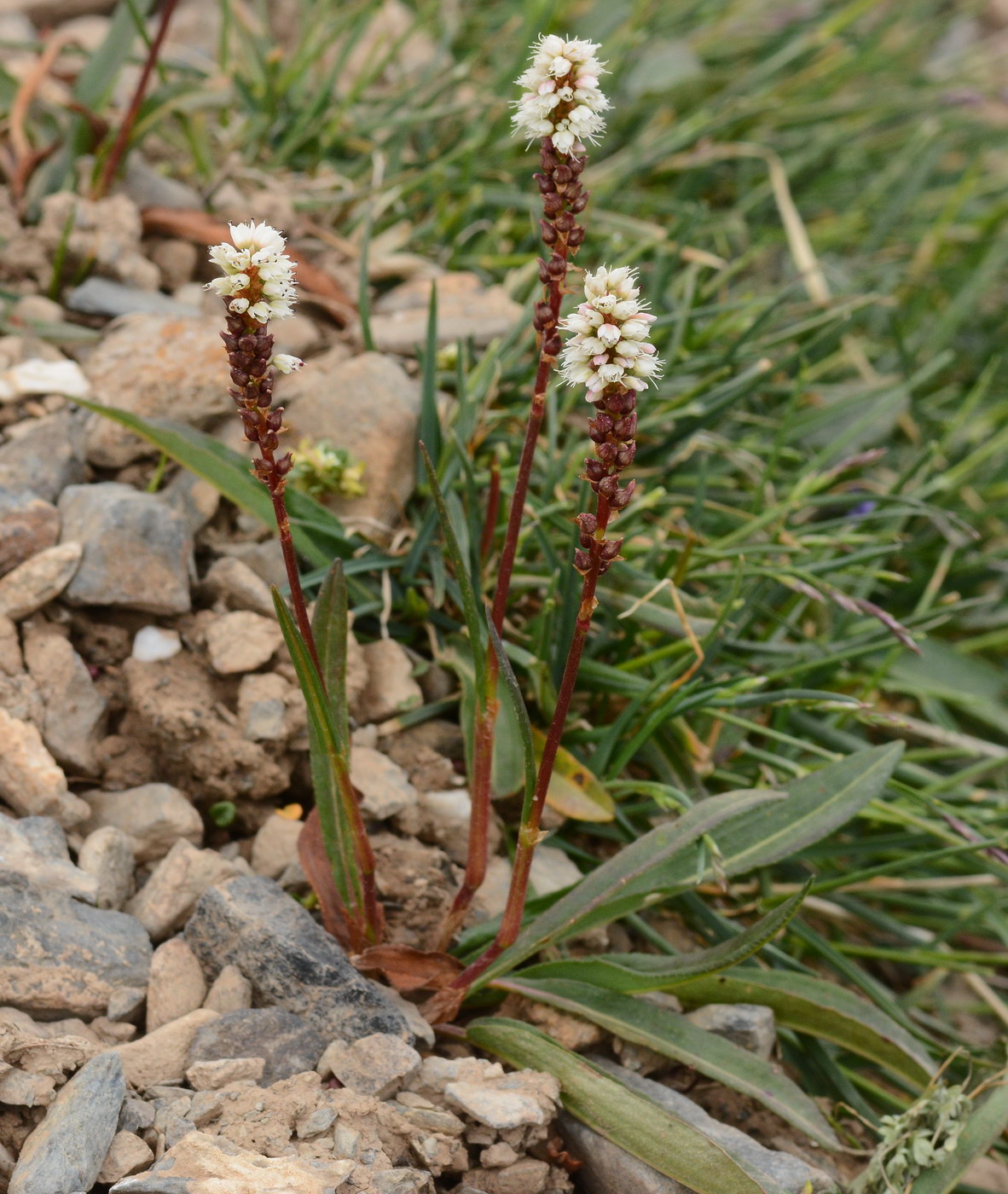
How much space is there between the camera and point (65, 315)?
9.31 feet

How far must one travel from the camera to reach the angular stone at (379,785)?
7.20 ft

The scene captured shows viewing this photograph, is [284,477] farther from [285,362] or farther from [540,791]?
[540,791]

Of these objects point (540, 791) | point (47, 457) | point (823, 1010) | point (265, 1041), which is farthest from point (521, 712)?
point (47, 457)

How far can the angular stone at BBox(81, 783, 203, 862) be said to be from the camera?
6.83 ft

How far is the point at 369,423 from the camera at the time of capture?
105 inches

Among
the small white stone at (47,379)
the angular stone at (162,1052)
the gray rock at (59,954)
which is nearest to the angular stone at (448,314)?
the small white stone at (47,379)

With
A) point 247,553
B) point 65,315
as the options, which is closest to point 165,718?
point 247,553

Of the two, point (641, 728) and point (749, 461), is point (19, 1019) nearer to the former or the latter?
point (641, 728)

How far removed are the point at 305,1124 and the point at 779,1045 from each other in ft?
3.46

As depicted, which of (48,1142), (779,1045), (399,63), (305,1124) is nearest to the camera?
(48,1142)

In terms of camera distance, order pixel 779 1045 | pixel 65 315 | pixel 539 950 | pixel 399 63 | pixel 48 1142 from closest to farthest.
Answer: pixel 48 1142 → pixel 539 950 → pixel 779 1045 → pixel 65 315 → pixel 399 63

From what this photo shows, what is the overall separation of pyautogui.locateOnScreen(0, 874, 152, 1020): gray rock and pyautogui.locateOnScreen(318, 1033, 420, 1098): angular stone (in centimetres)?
35

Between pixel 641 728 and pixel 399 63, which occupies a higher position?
pixel 399 63

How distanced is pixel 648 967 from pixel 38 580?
1.36 metres
